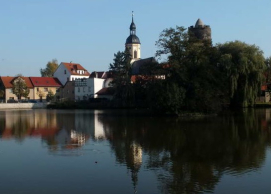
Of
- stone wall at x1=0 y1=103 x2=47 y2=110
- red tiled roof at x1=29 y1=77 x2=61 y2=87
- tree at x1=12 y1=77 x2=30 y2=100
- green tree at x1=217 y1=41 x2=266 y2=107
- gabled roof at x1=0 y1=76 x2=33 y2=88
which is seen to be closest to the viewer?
green tree at x1=217 y1=41 x2=266 y2=107

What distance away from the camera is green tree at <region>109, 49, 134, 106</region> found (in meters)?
56.3

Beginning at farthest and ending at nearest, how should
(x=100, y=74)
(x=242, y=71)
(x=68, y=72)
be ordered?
(x=68, y=72)
(x=100, y=74)
(x=242, y=71)

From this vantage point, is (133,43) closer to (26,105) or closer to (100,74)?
(100,74)

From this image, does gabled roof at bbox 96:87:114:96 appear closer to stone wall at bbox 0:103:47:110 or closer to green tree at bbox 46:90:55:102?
stone wall at bbox 0:103:47:110

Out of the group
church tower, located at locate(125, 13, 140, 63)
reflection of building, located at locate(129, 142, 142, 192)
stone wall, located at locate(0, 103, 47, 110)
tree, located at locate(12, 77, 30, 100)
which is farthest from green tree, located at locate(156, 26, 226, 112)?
church tower, located at locate(125, 13, 140, 63)

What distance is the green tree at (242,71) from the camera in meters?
45.5

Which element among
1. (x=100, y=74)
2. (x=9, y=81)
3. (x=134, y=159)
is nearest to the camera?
(x=134, y=159)

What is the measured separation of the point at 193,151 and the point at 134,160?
133 inches

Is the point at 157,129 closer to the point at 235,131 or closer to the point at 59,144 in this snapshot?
the point at 235,131

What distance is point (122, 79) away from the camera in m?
59.8

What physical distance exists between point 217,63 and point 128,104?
54.7ft

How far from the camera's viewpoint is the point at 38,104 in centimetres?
6856

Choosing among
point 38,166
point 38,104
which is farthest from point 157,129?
point 38,104

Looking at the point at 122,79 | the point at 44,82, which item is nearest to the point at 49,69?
the point at 44,82
